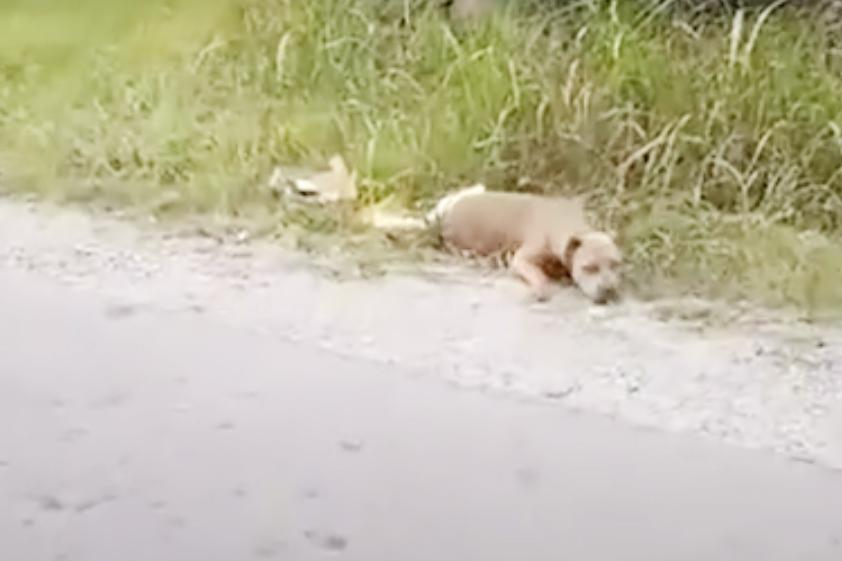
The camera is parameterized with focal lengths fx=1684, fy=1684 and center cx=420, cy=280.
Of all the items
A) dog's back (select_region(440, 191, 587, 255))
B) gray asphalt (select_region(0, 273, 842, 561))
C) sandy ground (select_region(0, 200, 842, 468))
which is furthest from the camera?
dog's back (select_region(440, 191, 587, 255))

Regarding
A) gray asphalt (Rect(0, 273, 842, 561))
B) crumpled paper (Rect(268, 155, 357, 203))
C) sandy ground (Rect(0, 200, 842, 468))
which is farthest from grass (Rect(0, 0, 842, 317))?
gray asphalt (Rect(0, 273, 842, 561))

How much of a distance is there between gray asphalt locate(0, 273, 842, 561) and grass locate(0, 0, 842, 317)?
0.52m

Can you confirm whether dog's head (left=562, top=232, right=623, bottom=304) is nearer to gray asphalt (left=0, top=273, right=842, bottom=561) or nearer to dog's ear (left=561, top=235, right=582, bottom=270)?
dog's ear (left=561, top=235, right=582, bottom=270)

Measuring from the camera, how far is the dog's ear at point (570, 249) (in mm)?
2039

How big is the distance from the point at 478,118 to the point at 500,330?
2.24ft

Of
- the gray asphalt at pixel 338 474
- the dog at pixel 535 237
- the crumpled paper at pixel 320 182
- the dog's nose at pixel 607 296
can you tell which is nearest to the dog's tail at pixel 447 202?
the dog at pixel 535 237

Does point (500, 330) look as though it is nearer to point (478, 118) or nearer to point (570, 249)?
point (570, 249)

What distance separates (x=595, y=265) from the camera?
2008mm

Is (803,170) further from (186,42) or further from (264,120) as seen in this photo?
(186,42)

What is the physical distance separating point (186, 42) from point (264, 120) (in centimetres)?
34

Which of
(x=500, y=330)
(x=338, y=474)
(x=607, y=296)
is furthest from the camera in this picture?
(x=607, y=296)

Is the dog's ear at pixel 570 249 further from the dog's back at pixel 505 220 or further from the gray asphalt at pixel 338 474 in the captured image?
the gray asphalt at pixel 338 474

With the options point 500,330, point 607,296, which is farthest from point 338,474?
point 607,296

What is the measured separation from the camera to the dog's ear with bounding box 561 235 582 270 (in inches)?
80.3
